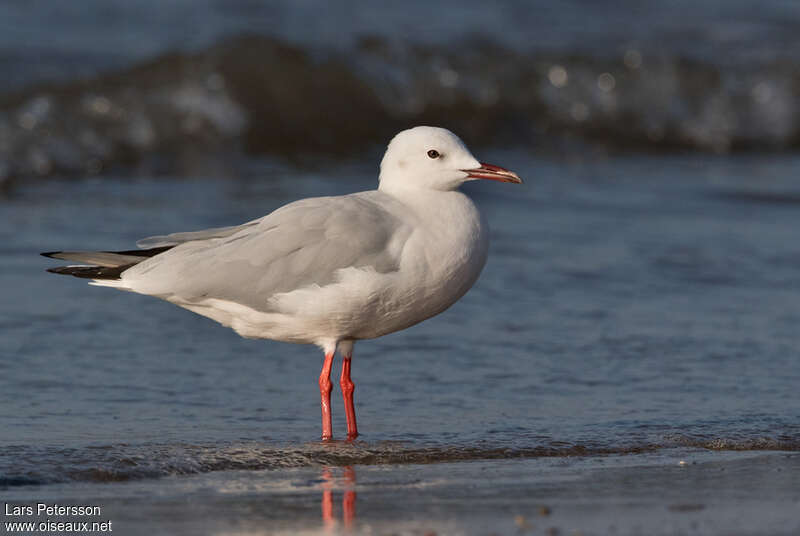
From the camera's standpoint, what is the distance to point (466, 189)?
11.4 meters

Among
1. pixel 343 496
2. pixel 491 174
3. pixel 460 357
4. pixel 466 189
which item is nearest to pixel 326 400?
pixel 343 496

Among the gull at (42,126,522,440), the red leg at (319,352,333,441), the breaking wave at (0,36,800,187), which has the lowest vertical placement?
the red leg at (319,352,333,441)

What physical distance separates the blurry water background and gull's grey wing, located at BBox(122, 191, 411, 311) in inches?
24.7

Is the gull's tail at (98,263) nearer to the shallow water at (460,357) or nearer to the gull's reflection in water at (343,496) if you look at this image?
the shallow water at (460,357)

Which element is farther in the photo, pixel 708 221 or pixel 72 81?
pixel 72 81

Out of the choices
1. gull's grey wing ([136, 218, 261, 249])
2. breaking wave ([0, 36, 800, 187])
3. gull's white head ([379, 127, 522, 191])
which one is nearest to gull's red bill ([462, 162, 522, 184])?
gull's white head ([379, 127, 522, 191])

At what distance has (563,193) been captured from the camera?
11.2 m

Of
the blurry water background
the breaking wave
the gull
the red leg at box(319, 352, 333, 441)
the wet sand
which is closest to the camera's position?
the wet sand

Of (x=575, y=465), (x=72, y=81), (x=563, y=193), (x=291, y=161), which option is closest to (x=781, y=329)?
(x=575, y=465)

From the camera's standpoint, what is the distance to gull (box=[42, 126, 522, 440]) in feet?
18.2

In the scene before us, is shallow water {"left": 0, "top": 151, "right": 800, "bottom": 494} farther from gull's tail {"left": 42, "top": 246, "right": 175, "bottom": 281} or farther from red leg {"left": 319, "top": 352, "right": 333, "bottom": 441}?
gull's tail {"left": 42, "top": 246, "right": 175, "bottom": 281}

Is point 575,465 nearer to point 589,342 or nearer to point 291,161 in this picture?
point 589,342

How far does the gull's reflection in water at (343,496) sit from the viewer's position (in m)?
4.40

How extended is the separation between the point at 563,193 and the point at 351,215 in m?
5.85
